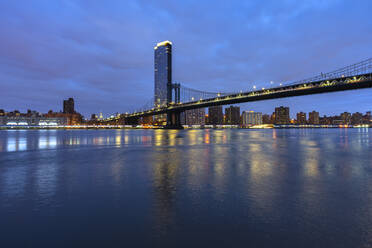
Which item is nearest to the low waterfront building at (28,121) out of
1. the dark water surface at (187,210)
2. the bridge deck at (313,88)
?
the bridge deck at (313,88)

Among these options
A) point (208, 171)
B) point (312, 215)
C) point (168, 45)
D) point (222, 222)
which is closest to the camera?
point (222, 222)

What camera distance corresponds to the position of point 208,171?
9.91 meters

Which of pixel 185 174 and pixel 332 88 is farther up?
pixel 332 88

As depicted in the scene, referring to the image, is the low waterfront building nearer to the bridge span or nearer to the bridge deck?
the bridge span

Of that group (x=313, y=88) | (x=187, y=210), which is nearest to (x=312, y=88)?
(x=313, y=88)

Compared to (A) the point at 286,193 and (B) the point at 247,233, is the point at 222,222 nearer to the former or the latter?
(B) the point at 247,233

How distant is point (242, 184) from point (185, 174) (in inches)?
104

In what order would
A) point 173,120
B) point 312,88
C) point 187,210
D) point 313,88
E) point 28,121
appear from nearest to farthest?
1. point 187,210
2. point 313,88
3. point 312,88
4. point 173,120
5. point 28,121

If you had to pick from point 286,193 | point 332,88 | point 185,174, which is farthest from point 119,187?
point 332,88

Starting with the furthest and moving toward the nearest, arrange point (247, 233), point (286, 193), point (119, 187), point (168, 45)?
1. point (168, 45)
2. point (119, 187)
3. point (286, 193)
4. point (247, 233)

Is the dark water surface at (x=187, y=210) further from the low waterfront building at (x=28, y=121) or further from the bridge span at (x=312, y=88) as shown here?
the low waterfront building at (x=28, y=121)

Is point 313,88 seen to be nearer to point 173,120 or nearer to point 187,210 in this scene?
point 173,120

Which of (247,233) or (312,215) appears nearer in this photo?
(247,233)

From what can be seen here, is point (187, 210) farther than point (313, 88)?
No
